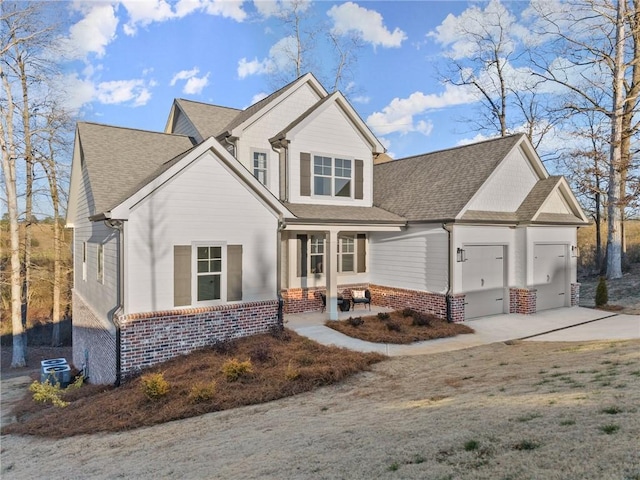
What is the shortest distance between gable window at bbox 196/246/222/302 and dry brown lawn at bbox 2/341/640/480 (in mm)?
4150

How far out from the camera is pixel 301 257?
15188 millimetres

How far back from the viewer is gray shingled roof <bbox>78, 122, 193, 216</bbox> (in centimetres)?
1139

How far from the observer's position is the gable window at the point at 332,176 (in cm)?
1509

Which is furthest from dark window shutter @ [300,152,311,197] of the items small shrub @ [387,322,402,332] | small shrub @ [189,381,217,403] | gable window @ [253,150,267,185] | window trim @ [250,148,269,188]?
small shrub @ [189,381,217,403]

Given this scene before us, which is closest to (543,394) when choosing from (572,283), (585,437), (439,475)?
(585,437)

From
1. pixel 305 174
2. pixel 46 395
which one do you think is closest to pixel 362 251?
pixel 305 174

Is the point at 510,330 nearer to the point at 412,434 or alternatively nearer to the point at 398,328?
the point at 398,328

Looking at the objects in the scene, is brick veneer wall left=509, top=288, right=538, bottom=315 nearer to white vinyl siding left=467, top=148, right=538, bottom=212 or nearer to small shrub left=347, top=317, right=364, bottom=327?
white vinyl siding left=467, top=148, right=538, bottom=212

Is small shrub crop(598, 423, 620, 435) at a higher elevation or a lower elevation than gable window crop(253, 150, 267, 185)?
lower

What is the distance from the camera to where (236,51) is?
70.8 ft

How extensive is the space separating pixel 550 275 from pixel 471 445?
44.6 feet

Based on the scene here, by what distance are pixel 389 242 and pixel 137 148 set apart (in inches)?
389

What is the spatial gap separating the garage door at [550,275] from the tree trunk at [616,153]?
25.4ft

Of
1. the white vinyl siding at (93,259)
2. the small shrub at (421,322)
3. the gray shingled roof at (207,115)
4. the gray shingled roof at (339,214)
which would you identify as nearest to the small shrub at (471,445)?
the small shrub at (421,322)
